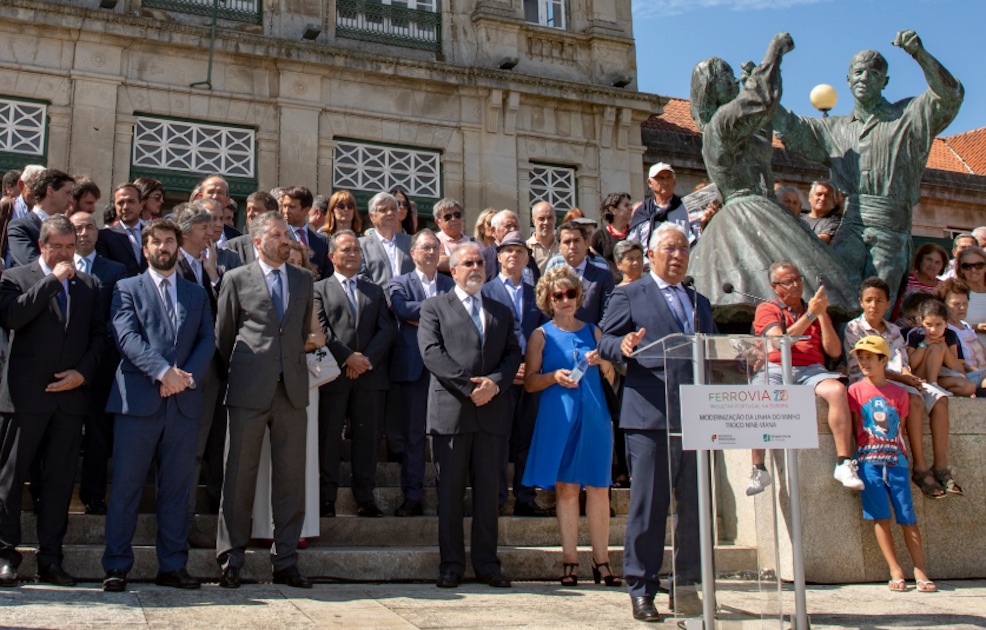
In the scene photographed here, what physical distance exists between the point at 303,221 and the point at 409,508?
2.88 metres

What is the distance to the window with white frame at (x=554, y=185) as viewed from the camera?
19.5 m

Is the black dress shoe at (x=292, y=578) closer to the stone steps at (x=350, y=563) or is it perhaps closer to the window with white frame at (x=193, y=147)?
the stone steps at (x=350, y=563)

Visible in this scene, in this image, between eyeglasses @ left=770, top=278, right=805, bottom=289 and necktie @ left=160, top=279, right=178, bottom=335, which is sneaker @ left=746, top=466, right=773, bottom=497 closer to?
eyeglasses @ left=770, top=278, right=805, bottom=289

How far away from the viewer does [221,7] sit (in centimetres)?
1777

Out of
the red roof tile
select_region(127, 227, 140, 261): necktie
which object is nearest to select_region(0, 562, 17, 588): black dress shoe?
select_region(127, 227, 140, 261): necktie

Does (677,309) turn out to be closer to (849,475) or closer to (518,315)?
(849,475)

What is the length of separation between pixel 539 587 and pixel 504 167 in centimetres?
1319

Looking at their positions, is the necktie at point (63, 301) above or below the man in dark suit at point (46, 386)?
above

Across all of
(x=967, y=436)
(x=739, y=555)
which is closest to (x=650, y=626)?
(x=739, y=555)

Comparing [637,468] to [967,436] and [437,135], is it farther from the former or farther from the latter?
[437,135]

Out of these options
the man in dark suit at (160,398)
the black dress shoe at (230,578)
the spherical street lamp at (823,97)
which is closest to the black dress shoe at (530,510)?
the black dress shoe at (230,578)

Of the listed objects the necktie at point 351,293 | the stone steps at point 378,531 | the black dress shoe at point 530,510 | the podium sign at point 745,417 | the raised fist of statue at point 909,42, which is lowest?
the stone steps at point 378,531

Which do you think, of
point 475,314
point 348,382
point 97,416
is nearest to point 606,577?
point 475,314

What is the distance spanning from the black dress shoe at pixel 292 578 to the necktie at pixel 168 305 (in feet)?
4.98
